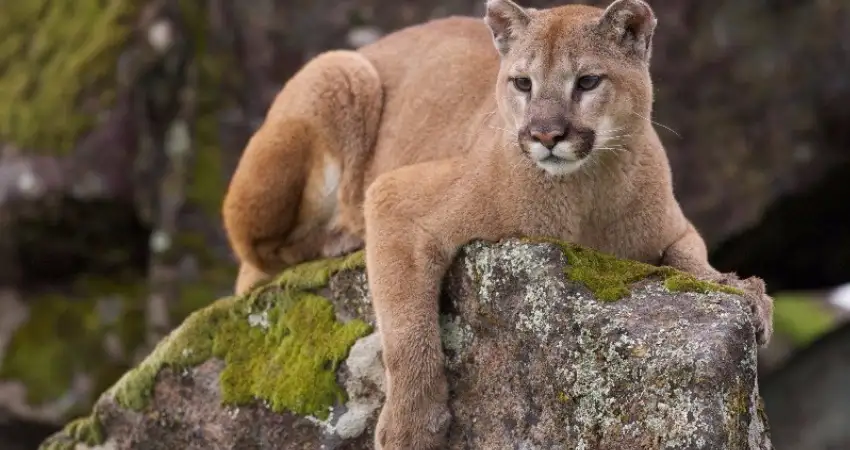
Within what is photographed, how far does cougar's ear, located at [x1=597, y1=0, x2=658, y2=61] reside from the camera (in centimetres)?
511

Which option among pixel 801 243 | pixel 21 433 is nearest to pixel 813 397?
pixel 801 243

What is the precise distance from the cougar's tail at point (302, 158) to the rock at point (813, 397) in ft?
18.6

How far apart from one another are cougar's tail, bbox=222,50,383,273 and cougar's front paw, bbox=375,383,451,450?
203 cm

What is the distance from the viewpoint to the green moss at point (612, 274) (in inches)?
178

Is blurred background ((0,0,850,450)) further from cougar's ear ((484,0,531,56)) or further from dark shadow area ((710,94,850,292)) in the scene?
cougar's ear ((484,0,531,56))

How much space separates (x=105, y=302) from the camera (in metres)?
10.7

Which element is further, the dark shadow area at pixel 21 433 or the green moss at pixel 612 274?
the dark shadow area at pixel 21 433

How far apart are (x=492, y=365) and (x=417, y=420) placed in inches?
16.7

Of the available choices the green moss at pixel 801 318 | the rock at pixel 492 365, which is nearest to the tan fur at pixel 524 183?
the rock at pixel 492 365

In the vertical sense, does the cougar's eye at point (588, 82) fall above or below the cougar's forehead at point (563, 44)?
below

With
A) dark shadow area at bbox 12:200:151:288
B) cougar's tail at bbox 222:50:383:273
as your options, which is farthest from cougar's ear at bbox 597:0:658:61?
dark shadow area at bbox 12:200:151:288

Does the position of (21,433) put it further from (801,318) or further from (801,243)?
(801,318)

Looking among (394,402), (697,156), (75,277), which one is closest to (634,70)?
(394,402)

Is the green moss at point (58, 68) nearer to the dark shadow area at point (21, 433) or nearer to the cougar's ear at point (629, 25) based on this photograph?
the dark shadow area at point (21, 433)
